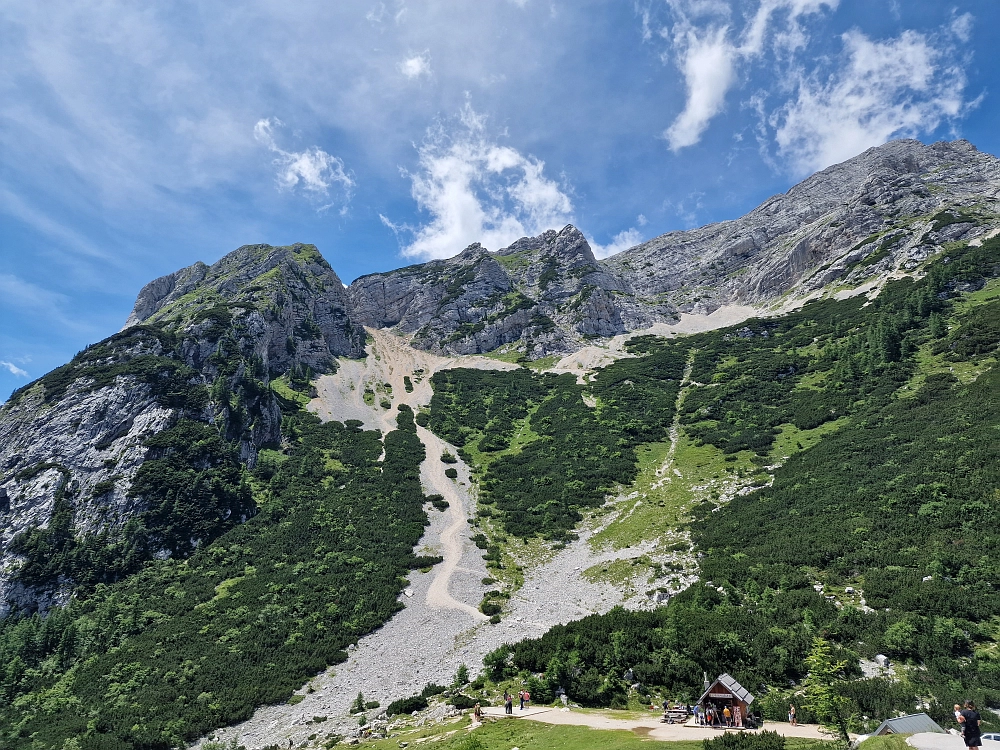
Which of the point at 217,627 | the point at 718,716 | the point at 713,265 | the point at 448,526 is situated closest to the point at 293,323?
the point at 448,526

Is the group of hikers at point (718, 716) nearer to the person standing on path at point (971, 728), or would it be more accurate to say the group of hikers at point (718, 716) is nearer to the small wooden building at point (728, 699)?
the small wooden building at point (728, 699)

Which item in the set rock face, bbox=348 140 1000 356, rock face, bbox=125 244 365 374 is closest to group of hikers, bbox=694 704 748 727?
rock face, bbox=125 244 365 374

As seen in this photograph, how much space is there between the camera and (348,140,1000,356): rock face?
372 ft

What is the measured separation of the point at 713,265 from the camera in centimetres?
16650

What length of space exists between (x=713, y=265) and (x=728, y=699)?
561ft

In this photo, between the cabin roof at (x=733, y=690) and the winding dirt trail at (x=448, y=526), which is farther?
the winding dirt trail at (x=448, y=526)

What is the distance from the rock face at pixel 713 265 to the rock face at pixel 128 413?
5062cm

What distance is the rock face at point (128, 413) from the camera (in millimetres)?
50062

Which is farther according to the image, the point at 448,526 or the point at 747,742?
the point at 448,526

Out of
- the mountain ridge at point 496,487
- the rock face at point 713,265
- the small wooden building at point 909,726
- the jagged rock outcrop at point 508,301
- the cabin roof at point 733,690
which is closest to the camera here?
the small wooden building at point 909,726

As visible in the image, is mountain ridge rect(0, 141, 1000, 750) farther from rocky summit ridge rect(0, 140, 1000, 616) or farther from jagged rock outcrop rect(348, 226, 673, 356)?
jagged rock outcrop rect(348, 226, 673, 356)

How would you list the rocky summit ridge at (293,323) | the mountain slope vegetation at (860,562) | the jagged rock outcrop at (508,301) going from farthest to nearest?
the jagged rock outcrop at (508,301)
the rocky summit ridge at (293,323)
the mountain slope vegetation at (860,562)

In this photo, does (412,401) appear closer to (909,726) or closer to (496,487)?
(496,487)

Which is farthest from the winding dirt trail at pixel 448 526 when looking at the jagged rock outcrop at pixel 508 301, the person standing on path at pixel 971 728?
the jagged rock outcrop at pixel 508 301
